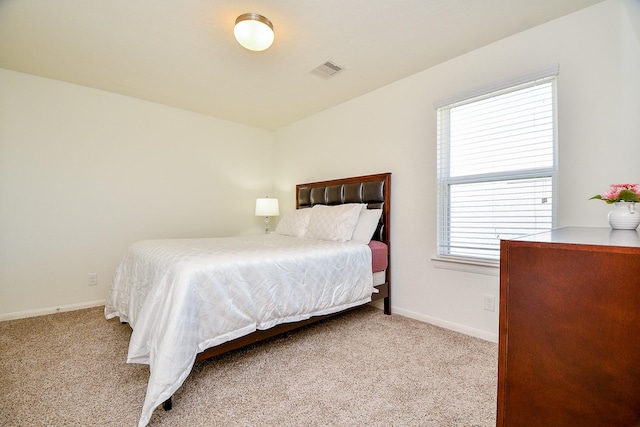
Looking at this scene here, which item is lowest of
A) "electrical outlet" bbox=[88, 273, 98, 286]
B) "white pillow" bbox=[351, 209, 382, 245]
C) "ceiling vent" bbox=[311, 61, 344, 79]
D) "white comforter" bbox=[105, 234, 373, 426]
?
"electrical outlet" bbox=[88, 273, 98, 286]

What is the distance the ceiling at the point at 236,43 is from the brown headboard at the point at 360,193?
3.34 ft

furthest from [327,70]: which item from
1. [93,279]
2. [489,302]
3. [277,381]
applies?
[93,279]

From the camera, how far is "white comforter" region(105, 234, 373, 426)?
143 centimetres

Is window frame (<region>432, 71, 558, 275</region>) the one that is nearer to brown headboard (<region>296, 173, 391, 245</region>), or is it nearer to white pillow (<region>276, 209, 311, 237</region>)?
brown headboard (<region>296, 173, 391, 245</region>)

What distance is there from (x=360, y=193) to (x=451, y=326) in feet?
5.15

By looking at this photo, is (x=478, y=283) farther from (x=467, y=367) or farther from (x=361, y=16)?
(x=361, y=16)

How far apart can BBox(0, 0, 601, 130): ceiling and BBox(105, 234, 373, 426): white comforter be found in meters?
1.64

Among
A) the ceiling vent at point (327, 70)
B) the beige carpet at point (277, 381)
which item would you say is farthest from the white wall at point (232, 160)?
the beige carpet at point (277, 381)

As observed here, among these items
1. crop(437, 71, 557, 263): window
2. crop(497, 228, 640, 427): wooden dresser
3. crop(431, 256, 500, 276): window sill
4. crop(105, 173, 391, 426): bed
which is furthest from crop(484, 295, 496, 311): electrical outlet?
crop(497, 228, 640, 427): wooden dresser

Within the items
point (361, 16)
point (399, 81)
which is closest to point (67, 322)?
point (361, 16)

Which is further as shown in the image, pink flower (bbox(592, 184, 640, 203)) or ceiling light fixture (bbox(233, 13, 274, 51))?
ceiling light fixture (bbox(233, 13, 274, 51))

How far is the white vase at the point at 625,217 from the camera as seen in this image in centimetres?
137

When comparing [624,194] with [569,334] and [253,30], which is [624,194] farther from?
[253,30]

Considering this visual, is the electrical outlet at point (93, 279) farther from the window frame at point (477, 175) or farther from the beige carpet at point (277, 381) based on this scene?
the window frame at point (477, 175)
